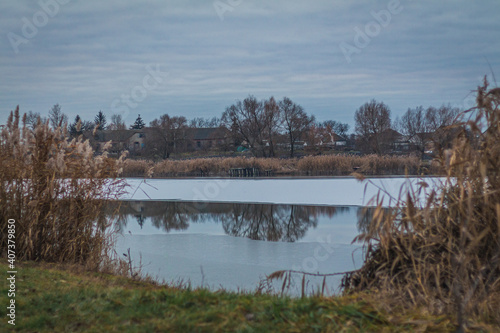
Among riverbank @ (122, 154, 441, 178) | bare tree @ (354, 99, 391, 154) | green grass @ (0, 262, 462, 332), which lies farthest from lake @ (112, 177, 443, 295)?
bare tree @ (354, 99, 391, 154)

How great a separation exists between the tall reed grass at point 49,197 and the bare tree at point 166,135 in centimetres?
4747

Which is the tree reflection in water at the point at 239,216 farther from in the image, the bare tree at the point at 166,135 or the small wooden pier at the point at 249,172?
the bare tree at the point at 166,135

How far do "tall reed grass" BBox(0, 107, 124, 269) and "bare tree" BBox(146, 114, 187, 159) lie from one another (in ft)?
156

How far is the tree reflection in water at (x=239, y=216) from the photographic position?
1098 centimetres

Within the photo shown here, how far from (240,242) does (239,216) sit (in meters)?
4.19

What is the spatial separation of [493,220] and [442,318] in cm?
145

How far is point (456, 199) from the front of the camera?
4.62 meters

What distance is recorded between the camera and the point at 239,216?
13.8 metres

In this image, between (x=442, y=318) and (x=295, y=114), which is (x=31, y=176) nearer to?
(x=442, y=318)

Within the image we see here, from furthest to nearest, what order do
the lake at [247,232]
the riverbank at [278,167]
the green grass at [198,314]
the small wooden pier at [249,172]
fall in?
the small wooden pier at [249,172] < the riverbank at [278,167] < the lake at [247,232] < the green grass at [198,314]

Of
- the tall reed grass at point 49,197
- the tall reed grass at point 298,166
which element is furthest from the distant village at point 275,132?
the tall reed grass at point 49,197

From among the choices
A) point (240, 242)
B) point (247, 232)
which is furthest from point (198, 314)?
point (247, 232)

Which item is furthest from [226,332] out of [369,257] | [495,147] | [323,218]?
[323,218]

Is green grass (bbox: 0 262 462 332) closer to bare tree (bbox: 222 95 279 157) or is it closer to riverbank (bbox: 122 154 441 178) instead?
riverbank (bbox: 122 154 441 178)
